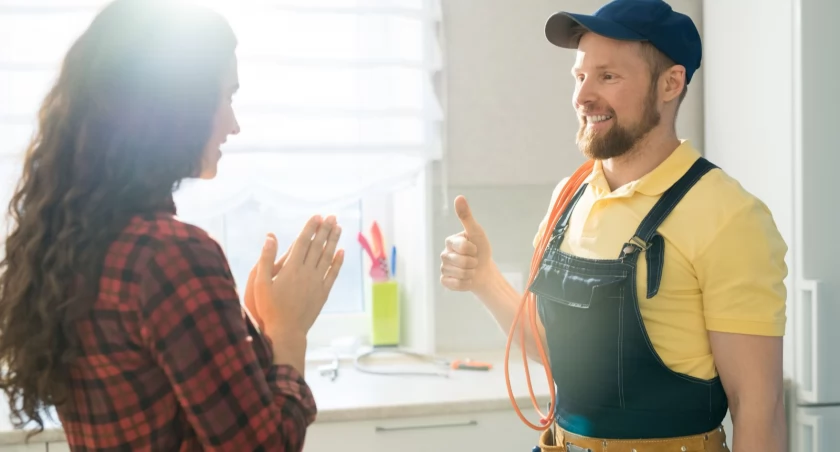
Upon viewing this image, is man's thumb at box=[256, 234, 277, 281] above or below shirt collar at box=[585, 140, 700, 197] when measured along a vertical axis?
below

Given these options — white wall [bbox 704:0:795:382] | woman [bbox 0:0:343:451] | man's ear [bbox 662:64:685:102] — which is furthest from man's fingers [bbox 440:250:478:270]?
white wall [bbox 704:0:795:382]

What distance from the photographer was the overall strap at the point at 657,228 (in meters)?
1.27

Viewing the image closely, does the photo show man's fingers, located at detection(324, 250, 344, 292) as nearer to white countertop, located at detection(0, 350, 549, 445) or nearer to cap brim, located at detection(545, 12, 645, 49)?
cap brim, located at detection(545, 12, 645, 49)

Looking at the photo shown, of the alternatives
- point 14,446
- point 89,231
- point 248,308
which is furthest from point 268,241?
point 14,446

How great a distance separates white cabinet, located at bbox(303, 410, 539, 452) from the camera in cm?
175

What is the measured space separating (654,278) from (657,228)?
0.26 ft

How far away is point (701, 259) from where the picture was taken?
4.08ft

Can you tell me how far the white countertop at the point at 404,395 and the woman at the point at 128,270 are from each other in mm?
809

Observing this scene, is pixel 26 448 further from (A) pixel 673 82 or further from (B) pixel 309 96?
(A) pixel 673 82

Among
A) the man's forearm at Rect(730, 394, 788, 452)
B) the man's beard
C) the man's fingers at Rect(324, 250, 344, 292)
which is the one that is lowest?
the man's forearm at Rect(730, 394, 788, 452)

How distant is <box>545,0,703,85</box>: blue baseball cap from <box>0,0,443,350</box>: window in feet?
2.74

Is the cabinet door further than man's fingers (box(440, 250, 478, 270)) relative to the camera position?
Yes

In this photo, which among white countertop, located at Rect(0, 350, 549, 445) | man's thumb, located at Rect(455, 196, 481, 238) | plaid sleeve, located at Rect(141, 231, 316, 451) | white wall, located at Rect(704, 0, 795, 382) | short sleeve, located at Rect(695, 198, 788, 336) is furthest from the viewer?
white wall, located at Rect(704, 0, 795, 382)

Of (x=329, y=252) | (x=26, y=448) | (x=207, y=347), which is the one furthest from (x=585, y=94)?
(x=26, y=448)
